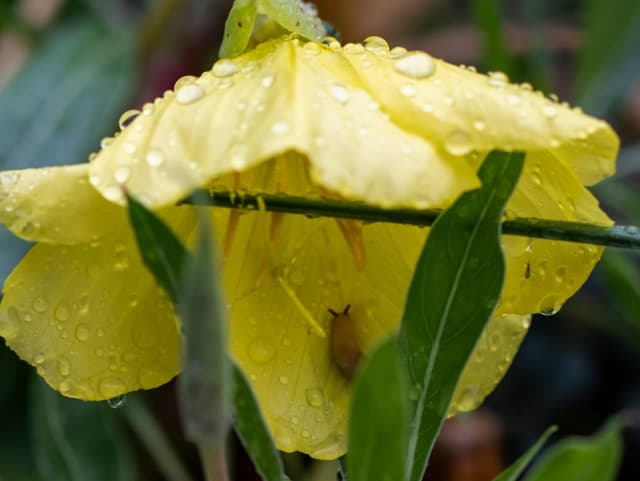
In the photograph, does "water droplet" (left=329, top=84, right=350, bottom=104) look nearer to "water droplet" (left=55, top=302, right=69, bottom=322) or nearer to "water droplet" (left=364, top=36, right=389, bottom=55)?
"water droplet" (left=364, top=36, right=389, bottom=55)

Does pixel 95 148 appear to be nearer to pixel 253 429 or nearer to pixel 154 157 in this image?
pixel 154 157

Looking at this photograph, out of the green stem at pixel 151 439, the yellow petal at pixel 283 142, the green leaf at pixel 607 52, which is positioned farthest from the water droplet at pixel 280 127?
the green leaf at pixel 607 52

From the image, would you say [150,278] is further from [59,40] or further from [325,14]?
[325,14]

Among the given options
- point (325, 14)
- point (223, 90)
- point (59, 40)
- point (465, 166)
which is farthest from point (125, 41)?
point (465, 166)

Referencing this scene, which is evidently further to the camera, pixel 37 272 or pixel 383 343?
pixel 37 272

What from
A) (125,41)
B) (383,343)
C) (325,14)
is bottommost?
(325,14)

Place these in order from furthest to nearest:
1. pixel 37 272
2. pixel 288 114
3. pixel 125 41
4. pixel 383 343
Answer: pixel 125 41
pixel 37 272
pixel 288 114
pixel 383 343

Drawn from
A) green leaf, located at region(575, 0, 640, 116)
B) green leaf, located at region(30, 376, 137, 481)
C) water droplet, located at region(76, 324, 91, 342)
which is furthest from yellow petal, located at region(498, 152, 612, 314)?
green leaf, located at region(575, 0, 640, 116)
